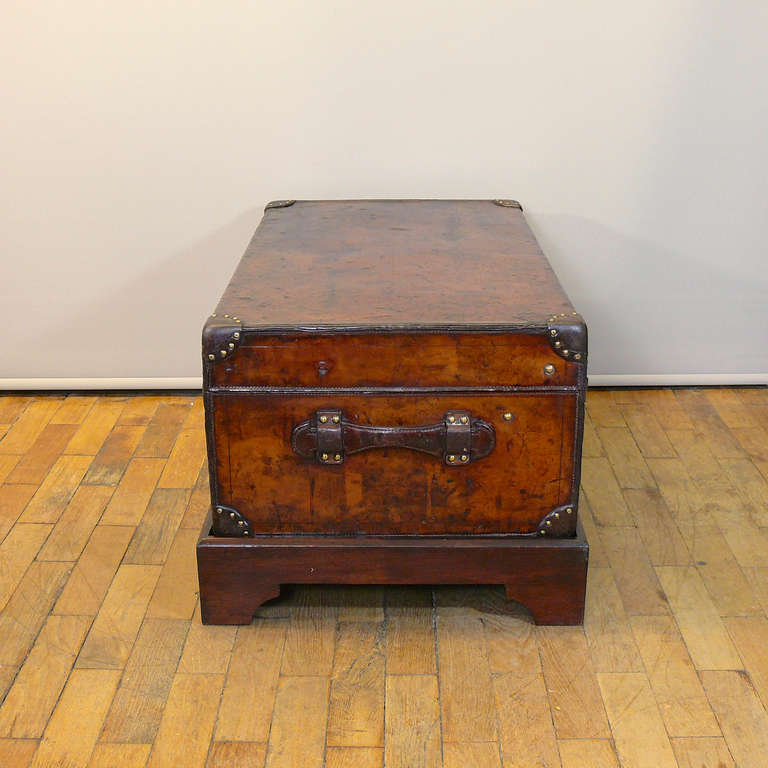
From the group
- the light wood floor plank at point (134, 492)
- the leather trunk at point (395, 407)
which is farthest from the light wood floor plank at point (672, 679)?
the light wood floor plank at point (134, 492)

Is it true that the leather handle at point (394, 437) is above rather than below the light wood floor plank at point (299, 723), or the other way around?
above

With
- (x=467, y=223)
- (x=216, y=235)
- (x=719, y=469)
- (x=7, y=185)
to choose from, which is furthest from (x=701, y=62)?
(x=7, y=185)

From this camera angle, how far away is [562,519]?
186 cm

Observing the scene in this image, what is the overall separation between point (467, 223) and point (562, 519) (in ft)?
2.56

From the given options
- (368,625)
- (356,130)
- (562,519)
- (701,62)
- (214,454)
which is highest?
(701,62)

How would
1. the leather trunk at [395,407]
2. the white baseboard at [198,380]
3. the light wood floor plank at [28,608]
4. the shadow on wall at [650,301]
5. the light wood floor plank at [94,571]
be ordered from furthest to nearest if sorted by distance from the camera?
the white baseboard at [198,380] < the shadow on wall at [650,301] < the light wood floor plank at [94,571] < the light wood floor plank at [28,608] < the leather trunk at [395,407]

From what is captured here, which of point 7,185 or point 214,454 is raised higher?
point 7,185

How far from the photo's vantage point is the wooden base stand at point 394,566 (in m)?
1.86

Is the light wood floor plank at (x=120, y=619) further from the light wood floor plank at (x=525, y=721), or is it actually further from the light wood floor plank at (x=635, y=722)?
the light wood floor plank at (x=635, y=722)

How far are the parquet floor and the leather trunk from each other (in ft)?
0.65

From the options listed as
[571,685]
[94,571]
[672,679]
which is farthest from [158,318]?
[672,679]

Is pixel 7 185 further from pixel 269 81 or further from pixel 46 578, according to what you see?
pixel 46 578

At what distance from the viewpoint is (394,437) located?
5.87 ft

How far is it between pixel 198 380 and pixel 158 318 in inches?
7.7
